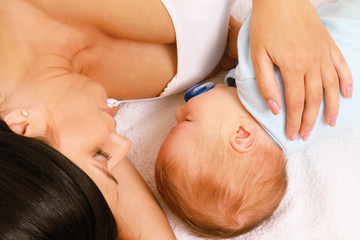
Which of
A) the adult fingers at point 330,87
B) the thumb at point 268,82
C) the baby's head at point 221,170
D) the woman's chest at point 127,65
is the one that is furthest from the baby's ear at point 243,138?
the woman's chest at point 127,65

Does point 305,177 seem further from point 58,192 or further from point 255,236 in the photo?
point 58,192

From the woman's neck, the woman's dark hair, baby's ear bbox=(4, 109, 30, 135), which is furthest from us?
the woman's neck

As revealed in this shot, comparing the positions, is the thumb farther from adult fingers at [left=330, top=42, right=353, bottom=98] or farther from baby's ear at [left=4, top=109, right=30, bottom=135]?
baby's ear at [left=4, top=109, right=30, bottom=135]

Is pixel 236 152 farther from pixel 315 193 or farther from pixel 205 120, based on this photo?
pixel 315 193

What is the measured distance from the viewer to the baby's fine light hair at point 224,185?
90 cm

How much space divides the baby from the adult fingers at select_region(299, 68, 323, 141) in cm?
7

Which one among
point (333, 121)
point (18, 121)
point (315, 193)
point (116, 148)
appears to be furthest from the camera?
point (315, 193)

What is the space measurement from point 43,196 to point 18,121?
198mm

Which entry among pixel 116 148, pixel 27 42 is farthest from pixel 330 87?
pixel 27 42

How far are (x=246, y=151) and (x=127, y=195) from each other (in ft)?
1.23

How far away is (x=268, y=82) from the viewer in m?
0.84

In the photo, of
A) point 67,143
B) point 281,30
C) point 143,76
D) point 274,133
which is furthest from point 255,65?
point 67,143

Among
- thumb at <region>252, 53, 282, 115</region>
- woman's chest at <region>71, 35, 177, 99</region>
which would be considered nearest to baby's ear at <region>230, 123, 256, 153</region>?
thumb at <region>252, 53, 282, 115</region>

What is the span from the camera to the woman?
29.3 inches
